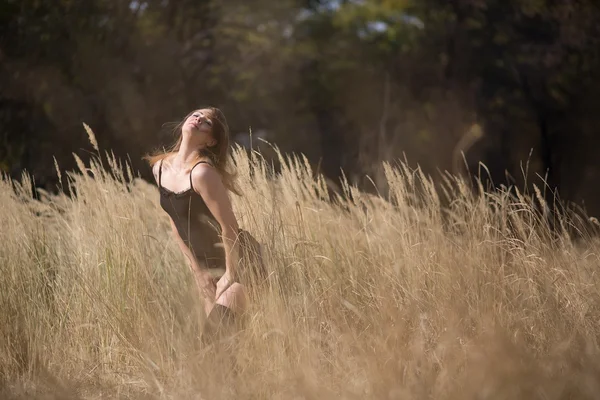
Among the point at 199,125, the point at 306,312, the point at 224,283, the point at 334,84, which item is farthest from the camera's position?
the point at 334,84

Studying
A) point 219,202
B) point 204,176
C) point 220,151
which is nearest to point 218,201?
point 219,202

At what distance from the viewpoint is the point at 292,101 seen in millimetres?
16328

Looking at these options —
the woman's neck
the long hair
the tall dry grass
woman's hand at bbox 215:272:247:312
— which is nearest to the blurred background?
the tall dry grass

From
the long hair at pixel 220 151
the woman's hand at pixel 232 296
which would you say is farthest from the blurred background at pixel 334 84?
the woman's hand at pixel 232 296

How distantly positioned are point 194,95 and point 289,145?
2736 millimetres

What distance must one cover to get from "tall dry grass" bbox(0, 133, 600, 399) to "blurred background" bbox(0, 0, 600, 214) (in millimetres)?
6204

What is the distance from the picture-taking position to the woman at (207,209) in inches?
143

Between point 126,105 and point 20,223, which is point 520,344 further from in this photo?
point 126,105

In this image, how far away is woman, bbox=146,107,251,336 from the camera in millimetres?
3641

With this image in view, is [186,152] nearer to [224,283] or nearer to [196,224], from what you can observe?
[196,224]

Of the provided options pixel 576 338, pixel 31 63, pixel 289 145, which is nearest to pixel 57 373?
pixel 576 338

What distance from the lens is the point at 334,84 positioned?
1606 centimetres

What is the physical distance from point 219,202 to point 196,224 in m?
0.25

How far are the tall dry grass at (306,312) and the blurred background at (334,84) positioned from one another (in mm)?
6204
